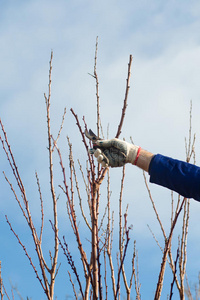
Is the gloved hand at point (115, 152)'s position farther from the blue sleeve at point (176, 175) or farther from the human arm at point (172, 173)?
the blue sleeve at point (176, 175)

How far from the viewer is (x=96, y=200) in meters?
3.33

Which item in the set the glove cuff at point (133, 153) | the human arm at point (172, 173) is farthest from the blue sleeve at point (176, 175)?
the glove cuff at point (133, 153)

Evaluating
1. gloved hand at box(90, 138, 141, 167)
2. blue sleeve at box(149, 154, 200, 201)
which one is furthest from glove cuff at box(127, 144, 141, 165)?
blue sleeve at box(149, 154, 200, 201)

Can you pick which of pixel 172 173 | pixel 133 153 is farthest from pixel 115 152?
pixel 172 173

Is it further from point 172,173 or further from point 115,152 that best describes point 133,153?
point 172,173

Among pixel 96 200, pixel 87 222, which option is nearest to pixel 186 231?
pixel 87 222

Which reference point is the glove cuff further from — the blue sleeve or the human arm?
the blue sleeve

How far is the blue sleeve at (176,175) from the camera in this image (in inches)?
135

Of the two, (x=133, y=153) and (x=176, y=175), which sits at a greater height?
(x=133, y=153)

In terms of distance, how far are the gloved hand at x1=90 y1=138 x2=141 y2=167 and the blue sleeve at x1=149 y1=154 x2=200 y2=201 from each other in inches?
7.4

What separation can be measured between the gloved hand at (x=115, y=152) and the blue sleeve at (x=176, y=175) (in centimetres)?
19

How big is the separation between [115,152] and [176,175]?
537 millimetres

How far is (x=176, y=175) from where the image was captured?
135 inches

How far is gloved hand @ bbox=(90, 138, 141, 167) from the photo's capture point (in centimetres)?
354
